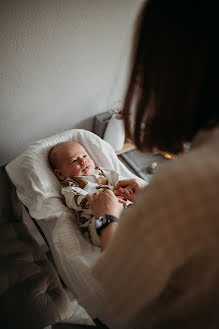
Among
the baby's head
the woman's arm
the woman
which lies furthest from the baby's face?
the woman

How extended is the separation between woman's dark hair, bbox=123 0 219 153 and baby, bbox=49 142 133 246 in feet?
2.22

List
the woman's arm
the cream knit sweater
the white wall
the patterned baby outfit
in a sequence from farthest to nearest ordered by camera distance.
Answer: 1. the white wall
2. the patterned baby outfit
3. the woman's arm
4. the cream knit sweater

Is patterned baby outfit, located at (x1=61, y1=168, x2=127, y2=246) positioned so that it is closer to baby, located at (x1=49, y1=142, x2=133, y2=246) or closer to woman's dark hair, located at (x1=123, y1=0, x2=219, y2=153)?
baby, located at (x1=49, y1=142, x2=133, y2=246)

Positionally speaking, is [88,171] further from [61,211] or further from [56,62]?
[56,62]

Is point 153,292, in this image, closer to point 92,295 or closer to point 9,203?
point 92,295

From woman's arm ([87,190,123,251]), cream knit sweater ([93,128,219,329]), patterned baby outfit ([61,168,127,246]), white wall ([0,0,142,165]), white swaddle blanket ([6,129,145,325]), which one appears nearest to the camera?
cream knit sweater ([93,128,219,329])

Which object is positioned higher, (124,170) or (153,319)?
(153,319)

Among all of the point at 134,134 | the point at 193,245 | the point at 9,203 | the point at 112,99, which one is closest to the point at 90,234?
the point at 134,134

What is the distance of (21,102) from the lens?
1.40 meters

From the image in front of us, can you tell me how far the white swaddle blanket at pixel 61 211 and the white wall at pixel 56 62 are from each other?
10.3 inches

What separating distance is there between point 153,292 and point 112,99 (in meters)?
1.55

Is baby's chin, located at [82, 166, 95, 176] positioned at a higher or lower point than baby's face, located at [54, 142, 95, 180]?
lower

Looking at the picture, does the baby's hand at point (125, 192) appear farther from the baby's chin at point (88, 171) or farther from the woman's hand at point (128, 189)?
the baby's chin at point (88, 171)

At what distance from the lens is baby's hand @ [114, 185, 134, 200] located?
3.82 ft
